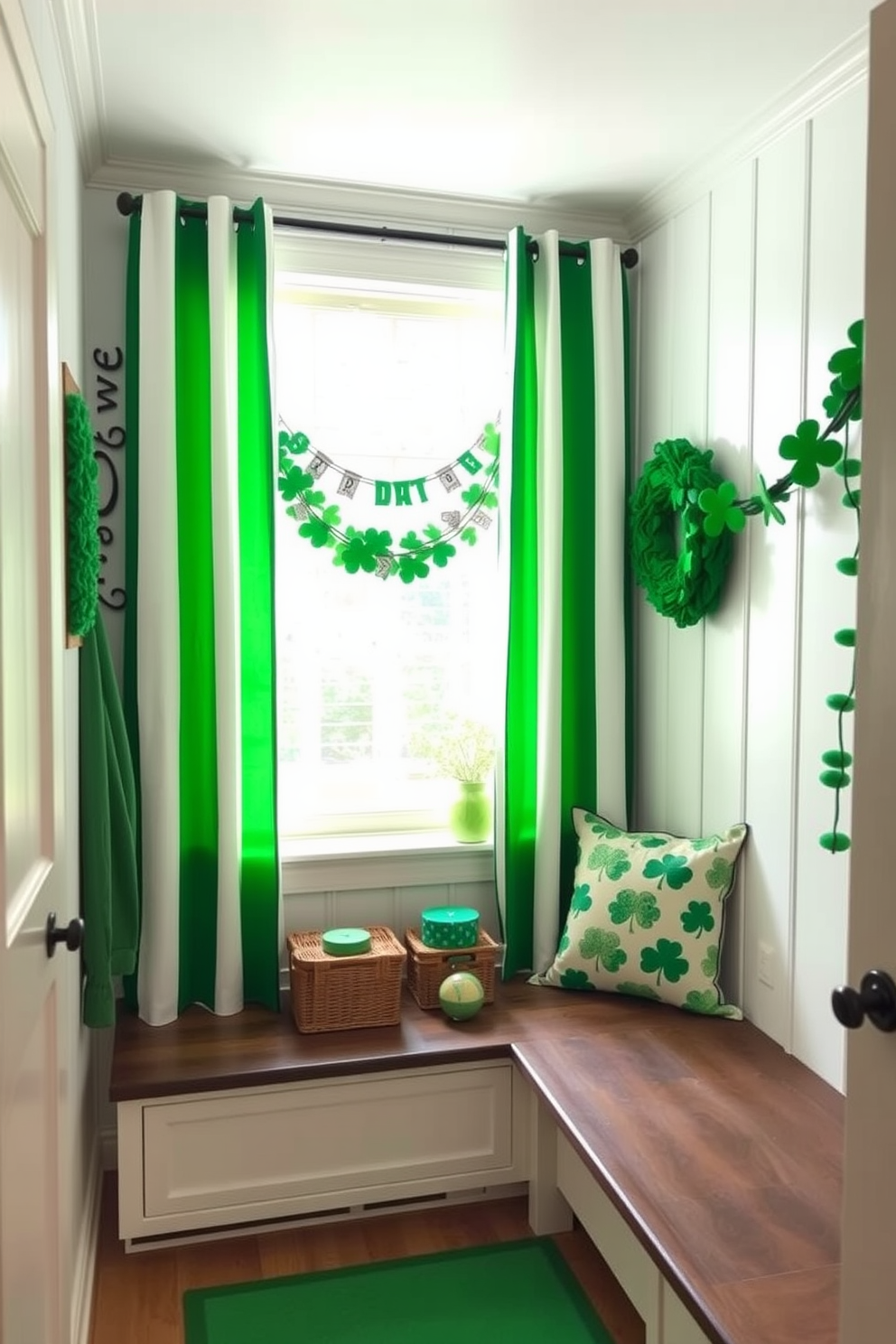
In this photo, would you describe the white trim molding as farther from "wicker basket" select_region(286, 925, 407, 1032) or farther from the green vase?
the green vase

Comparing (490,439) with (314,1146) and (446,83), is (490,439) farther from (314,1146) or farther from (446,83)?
(314,1146)

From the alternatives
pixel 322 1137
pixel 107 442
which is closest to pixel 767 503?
pixel 107 442

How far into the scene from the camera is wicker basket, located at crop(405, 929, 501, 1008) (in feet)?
9.14

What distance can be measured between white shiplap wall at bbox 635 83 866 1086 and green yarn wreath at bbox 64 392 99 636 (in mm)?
1431

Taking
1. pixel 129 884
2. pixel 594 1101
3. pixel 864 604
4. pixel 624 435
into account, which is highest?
pixel 624 435

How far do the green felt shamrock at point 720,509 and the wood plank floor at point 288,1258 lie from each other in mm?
1646

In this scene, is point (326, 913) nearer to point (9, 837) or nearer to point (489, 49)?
A: point (9, 837)

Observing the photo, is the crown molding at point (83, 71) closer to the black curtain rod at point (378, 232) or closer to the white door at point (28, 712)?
the black curtain rod at point (378, 232)

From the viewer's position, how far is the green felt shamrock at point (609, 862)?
109 inches

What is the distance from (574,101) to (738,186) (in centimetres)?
46

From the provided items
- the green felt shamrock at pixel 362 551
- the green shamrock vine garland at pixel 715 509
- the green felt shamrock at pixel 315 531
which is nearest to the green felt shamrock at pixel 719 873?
the green shamrock vine garland at pixel 715 509

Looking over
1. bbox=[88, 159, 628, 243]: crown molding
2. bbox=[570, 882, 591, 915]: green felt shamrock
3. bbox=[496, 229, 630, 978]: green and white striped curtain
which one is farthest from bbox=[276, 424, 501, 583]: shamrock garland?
bbox=[570, 882, 591, 915]: green felt shamrock

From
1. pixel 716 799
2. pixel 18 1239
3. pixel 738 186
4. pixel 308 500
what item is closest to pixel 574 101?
pixel 738 186

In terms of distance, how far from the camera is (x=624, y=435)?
3.03m
